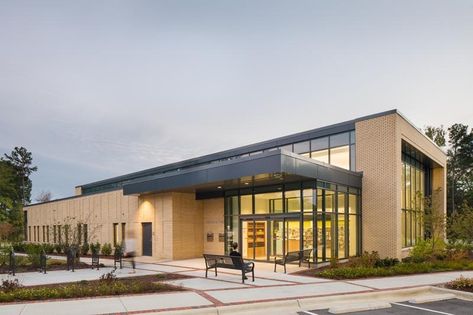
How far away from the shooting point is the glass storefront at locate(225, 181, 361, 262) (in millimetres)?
19859

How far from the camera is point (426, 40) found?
20391 millimetres

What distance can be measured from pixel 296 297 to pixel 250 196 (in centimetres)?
1243

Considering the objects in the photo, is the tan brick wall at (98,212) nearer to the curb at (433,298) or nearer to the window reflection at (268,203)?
the window reflection at (268,203)

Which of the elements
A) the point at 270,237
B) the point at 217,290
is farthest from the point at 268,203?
the point at 217,290

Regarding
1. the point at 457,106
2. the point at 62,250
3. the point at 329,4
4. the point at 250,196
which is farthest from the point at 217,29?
the point at 457,106

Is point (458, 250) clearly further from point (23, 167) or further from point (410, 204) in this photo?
point (23, 167)

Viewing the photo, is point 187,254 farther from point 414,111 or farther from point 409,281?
point 414,111

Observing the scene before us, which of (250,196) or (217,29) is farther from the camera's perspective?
(250,196)

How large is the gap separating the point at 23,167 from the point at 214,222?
77296mm

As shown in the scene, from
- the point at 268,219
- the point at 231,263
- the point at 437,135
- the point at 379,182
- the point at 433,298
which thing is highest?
the point at 437,135

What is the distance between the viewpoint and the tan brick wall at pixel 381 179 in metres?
21.7

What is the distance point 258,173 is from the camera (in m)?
18.1

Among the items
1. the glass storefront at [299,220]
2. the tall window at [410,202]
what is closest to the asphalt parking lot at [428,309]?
the glass storefront at [299,220]

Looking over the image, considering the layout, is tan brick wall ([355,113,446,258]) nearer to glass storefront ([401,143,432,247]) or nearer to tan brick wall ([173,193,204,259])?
glass storefront ([401,143,432,247])
